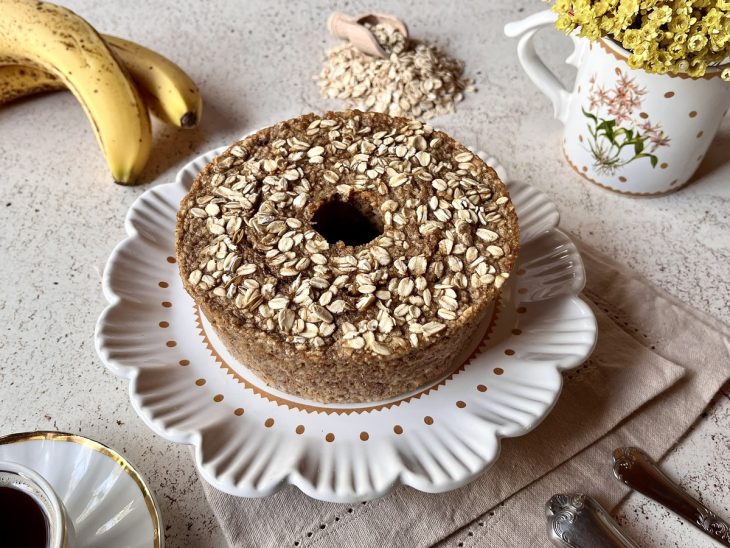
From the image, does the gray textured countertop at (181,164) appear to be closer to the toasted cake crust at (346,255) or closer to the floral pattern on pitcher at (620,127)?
the floral pattern on pitcher at (620,127)

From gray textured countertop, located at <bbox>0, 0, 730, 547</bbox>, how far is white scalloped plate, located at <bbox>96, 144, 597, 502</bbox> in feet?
0.66

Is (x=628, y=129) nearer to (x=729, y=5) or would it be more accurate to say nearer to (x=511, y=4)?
(x=729, y=5)

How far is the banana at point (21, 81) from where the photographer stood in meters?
2.08

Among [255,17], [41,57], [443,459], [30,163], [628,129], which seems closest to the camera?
[443,459]

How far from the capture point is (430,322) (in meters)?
1.24

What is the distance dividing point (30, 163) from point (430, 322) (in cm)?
146

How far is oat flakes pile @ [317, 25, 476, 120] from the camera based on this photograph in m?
2.14

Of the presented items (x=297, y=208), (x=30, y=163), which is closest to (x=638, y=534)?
(x=297, y=208)

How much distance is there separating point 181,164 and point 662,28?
4.50ft

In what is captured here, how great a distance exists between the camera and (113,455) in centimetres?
125

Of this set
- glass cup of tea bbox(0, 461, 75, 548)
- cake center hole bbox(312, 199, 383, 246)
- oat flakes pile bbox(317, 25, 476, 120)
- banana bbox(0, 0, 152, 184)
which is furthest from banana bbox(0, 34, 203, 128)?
glass cup of tea bbox(0, 461, 75, 548)

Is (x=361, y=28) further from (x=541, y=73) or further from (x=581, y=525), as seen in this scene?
(x=581, y=525)

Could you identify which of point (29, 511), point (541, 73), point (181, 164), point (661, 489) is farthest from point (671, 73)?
point (29, 511)

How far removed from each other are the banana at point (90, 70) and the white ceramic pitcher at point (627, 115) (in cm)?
113
